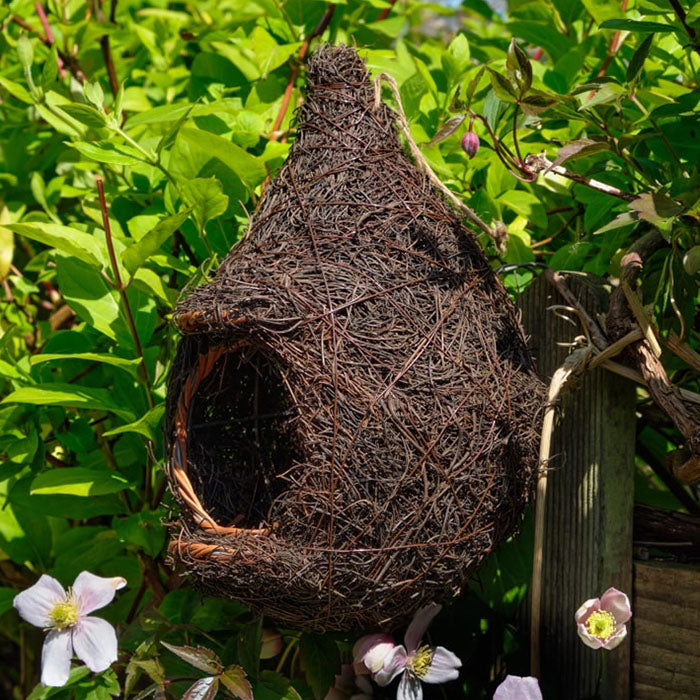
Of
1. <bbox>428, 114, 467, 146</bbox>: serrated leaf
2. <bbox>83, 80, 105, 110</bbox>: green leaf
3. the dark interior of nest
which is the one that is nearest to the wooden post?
<bbox>428, 114, 467, 146</bbox>: serrated leaf

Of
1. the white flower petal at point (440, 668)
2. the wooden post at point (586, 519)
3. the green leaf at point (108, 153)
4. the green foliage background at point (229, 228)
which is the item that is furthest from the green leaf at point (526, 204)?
the white flower petal at point (440, 668)

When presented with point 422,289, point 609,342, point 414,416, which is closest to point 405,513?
point 414,416

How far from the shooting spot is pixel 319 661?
1.34 m

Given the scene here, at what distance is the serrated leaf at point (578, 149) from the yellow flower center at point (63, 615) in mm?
791

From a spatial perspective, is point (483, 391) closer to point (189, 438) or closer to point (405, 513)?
point (405, 513)

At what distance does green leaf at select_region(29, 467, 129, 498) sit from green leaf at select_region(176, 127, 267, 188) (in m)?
0.46

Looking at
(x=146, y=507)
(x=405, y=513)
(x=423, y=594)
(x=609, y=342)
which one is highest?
(x=609, y=342)

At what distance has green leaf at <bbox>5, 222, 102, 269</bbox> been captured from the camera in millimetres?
1276

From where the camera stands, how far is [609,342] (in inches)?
48.1

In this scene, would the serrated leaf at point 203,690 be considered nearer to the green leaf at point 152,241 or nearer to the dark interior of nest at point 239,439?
the dark interior of nest at point 239,439

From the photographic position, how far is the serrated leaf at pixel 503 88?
1122mm

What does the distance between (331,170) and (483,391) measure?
33 centimetres

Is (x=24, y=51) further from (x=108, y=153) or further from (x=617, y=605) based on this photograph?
(x=617, y=605)

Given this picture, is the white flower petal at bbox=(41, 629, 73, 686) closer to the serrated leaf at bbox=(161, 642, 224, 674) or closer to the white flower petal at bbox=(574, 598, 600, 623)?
the serrated leaf at bbox=(161, 642, 224, 674)
